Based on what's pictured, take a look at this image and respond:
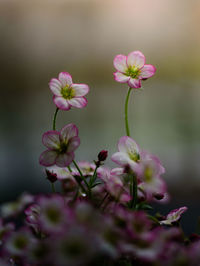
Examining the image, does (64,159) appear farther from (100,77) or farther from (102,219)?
(100,77)

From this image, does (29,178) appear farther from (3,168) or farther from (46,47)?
(46,47)

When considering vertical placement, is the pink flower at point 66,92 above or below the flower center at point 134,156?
above

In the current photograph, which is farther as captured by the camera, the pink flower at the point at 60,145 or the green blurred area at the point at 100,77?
the green blurred area at the point at 100,77

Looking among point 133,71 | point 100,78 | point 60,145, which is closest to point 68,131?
point 60,145

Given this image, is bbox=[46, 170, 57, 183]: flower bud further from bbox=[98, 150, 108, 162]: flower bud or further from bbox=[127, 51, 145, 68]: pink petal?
bbox=[127, 51, 145, 68]: pink petal

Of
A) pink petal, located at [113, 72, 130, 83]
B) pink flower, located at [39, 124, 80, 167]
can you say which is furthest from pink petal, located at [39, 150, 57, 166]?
pink petal, located at [113, 72, 130, 83]

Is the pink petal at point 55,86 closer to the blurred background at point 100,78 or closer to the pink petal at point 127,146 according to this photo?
the pink petal at point 127,146

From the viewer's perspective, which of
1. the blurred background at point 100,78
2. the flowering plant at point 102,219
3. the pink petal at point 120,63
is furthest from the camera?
the blurred background at point 100,78

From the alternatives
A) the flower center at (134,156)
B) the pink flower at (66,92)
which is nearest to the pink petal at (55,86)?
the pink flower at (66,92)
